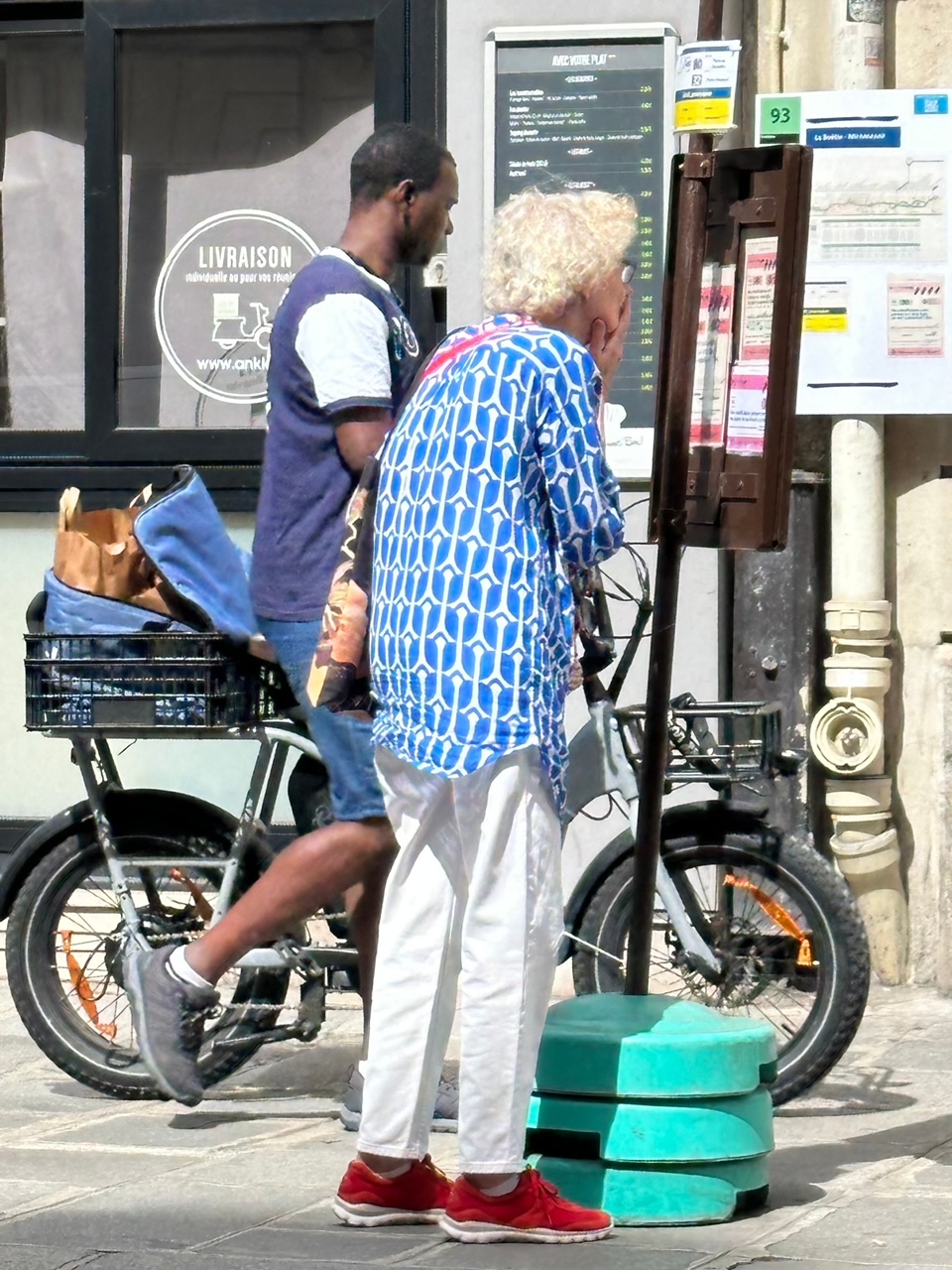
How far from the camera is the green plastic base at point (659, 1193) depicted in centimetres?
421

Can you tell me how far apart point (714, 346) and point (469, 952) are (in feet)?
4.33

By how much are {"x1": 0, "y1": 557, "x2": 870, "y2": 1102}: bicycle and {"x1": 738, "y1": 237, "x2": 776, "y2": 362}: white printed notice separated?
29.0 inches

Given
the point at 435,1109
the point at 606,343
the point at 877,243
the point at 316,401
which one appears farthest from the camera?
the point at 877,243

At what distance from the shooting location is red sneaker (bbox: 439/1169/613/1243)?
4078 mm

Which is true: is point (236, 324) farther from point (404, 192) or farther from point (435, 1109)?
point (435, 1109)

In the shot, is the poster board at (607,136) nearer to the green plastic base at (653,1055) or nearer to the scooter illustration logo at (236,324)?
the scooter illustration logo at (236,324)

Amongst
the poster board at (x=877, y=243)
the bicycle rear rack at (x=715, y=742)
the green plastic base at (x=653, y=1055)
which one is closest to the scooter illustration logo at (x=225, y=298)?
the poster board at (x=877, y=243)

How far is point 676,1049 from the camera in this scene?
13.7 feet

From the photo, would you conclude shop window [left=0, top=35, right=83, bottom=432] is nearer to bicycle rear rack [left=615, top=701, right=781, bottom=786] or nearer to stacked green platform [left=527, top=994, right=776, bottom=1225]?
bicycle rear rack [left=615, top=701, right=781, bottom=786]

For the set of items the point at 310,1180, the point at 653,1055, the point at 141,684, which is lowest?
the point at 310,1180

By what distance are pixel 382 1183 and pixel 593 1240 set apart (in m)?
0.40

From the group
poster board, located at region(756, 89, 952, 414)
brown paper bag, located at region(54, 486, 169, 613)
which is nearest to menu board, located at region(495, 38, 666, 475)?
poster board, located at region(756, 89, 952, 414)

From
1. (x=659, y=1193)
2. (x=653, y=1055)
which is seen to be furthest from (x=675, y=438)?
(x=659, y=1193)

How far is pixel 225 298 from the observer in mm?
7359
